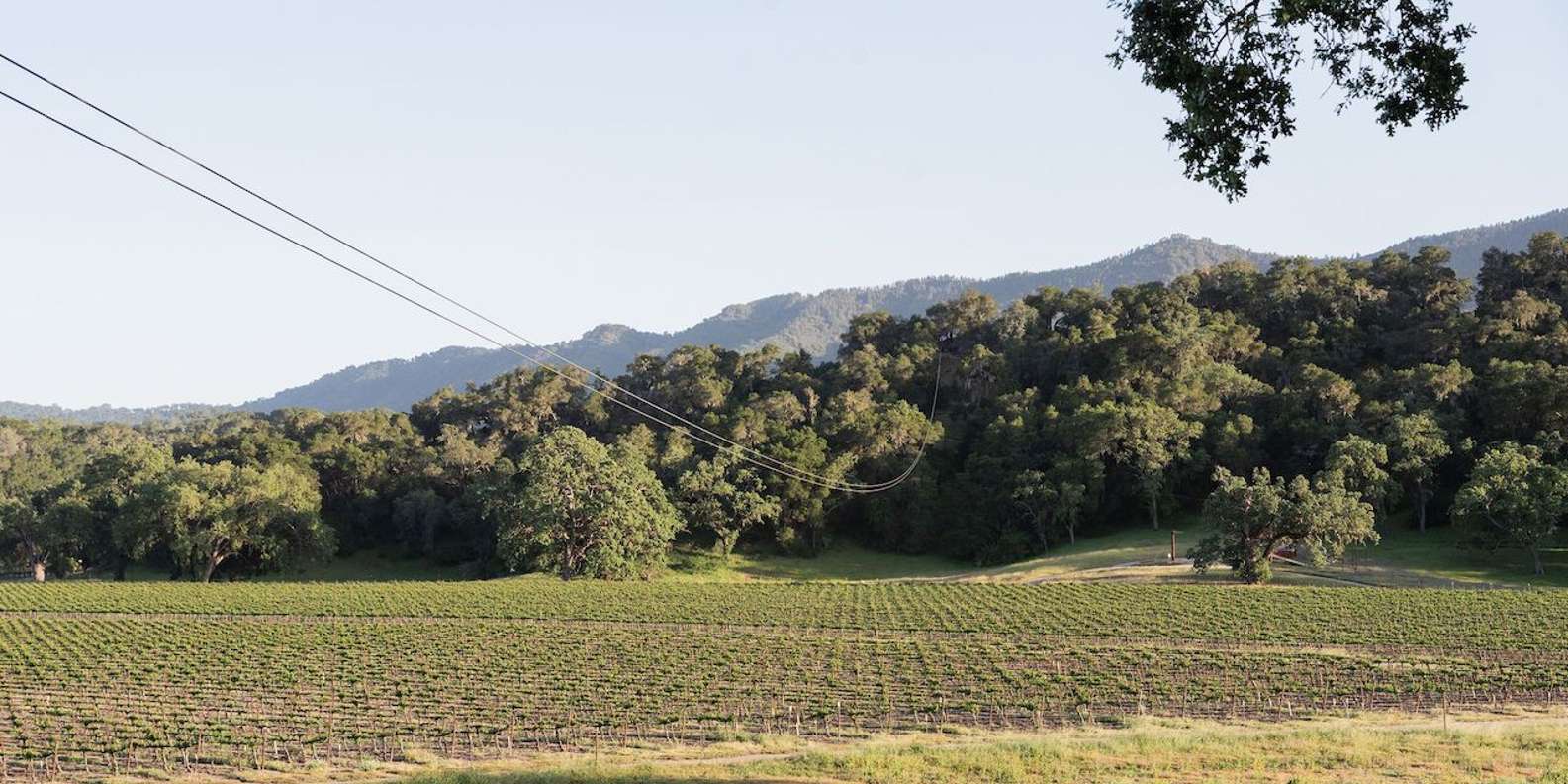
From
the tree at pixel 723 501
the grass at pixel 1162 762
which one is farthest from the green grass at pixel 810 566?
the grass at pixel 1162 762

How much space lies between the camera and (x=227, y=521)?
83250mm

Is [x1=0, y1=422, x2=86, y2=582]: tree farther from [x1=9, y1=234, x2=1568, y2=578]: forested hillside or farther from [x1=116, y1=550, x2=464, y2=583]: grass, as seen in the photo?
[x1=116, y1=550, x2=464, y2=583]: grass

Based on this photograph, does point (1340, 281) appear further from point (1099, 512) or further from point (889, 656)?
point (889, 656)

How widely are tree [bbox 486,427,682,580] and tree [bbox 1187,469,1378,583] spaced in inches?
1391

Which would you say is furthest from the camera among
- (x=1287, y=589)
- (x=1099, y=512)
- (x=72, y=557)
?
(x=72, y=557)

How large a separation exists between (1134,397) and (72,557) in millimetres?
84540

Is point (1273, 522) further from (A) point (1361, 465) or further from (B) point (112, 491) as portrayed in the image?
(B) point (112, 491)

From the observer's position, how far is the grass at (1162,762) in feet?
62.0

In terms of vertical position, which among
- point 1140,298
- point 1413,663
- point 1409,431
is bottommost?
point 1413,663

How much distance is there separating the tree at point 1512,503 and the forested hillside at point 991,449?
0.54 ft

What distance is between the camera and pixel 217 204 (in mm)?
17109

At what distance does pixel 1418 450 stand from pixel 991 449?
2821 cm

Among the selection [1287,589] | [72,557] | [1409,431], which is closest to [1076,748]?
[1287,589]

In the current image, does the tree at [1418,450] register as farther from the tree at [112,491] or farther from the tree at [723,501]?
the tree at [112,491]
